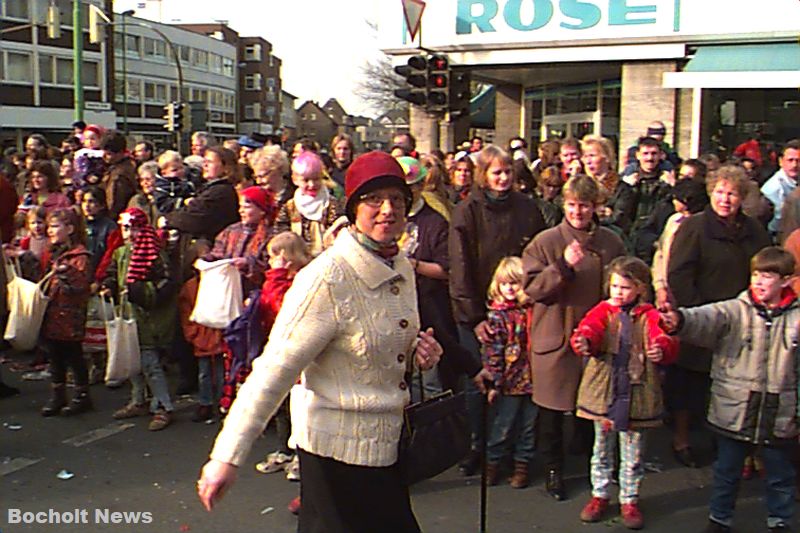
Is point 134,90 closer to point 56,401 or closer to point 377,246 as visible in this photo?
point 56,401

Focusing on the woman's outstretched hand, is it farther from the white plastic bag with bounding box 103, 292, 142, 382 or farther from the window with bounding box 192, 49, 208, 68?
the window with bounding box 192, 49, 208, 68

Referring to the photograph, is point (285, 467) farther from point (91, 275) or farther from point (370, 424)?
point (370, 424)

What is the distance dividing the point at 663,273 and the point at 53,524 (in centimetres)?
402

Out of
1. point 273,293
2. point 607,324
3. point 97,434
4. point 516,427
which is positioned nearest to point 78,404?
point 97,434

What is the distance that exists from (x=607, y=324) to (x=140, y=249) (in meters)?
3.45

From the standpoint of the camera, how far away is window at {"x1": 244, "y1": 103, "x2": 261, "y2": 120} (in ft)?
Result: 342

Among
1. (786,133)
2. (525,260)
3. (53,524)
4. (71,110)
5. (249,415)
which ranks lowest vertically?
(53,524)

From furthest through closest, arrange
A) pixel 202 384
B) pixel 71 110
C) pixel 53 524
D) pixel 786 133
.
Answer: pixel 71 110
pixel 786 133
pixel 202 384
pixel 53 524

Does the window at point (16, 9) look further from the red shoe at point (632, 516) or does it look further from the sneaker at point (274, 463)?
the red shoe at point (632, 516)

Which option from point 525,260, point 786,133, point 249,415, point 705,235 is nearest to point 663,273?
point 705,235

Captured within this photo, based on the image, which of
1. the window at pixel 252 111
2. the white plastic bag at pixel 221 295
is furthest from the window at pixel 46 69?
the window at pixel 252 111

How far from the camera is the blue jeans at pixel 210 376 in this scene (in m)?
6.70

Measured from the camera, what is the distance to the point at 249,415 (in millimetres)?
2756

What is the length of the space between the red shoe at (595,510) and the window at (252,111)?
102 metres
